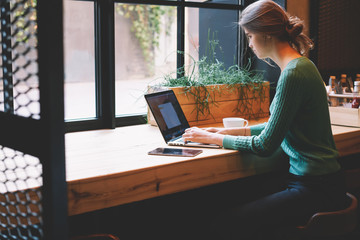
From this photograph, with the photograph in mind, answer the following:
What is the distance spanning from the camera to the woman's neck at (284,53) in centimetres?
182

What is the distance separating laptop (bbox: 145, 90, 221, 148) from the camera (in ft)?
6.42

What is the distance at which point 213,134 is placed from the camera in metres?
1.90

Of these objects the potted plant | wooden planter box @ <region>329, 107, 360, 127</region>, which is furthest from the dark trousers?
the potted plant

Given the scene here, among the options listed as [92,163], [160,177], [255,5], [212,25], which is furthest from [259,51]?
[212,25]

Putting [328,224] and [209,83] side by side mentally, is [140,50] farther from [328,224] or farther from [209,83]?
[328,224]

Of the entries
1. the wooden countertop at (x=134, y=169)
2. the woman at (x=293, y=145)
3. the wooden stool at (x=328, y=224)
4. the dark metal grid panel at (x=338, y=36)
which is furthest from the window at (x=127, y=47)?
the wooden stool at (x=328, y=224)

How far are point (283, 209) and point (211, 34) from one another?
1.69 metres

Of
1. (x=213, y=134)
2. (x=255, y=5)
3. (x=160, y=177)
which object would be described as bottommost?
(x=160, y=177)

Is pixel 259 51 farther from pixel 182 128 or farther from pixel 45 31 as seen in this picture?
pixel 45 31

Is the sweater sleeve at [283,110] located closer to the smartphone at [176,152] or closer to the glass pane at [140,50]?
the smartphone at [176,152]

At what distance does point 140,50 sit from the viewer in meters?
3.00

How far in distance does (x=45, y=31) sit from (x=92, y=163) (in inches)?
32.4

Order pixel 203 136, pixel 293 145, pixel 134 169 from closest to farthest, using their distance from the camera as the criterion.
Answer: pixel 134 169, pixel 293 145, pixel 203 136

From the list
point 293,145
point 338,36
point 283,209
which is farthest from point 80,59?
point 338,36
